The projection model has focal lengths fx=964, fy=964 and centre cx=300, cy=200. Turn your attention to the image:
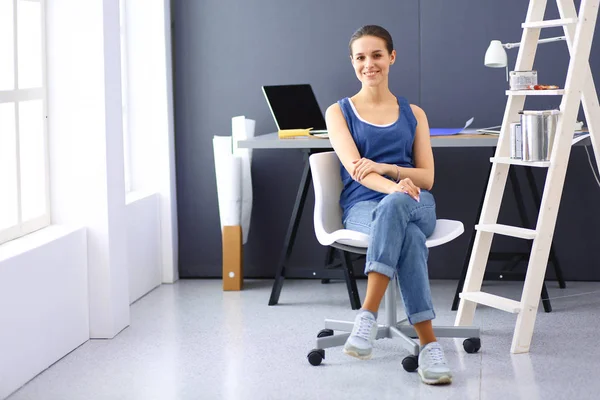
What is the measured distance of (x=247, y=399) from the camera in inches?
128

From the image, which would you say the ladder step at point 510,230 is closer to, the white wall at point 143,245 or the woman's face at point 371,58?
A: the woman's face at point 371,58

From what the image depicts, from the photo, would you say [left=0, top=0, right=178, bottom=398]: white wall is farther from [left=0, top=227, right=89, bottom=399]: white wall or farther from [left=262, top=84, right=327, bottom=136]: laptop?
[left=262, top=84, right=327, bottom=136]: laptop

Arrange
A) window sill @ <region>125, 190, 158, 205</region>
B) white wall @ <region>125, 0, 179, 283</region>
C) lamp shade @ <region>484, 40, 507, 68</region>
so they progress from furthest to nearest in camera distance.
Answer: white wall @ <region>125, 0, 179, 283</region>
window sill @ <region>125, 190, 158, 205</region>
lamp shade @ <region>484, 40, 507, 68</region>

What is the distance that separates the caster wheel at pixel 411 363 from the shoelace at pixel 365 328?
0.25 m

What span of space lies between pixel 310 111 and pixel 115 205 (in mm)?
1277

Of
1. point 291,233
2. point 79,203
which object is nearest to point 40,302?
point 79,203

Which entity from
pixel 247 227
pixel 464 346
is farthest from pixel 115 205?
pixel 464 346

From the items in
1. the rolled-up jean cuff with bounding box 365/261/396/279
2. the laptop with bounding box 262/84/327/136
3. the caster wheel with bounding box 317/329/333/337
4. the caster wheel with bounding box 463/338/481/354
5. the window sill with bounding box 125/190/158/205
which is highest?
the laptop with bounding box 262/84/327/136

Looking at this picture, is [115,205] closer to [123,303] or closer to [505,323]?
[123,303]

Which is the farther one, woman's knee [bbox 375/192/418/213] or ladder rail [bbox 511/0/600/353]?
ladder rail [bbox 511/0/600/353]

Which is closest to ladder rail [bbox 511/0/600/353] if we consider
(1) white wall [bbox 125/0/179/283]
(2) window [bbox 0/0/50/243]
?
(2) window [bbox 0/0/50/243]

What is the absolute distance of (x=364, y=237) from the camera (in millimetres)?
3615

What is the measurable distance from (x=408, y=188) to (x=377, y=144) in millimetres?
321

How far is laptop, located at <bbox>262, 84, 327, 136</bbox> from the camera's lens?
4.83 meters
